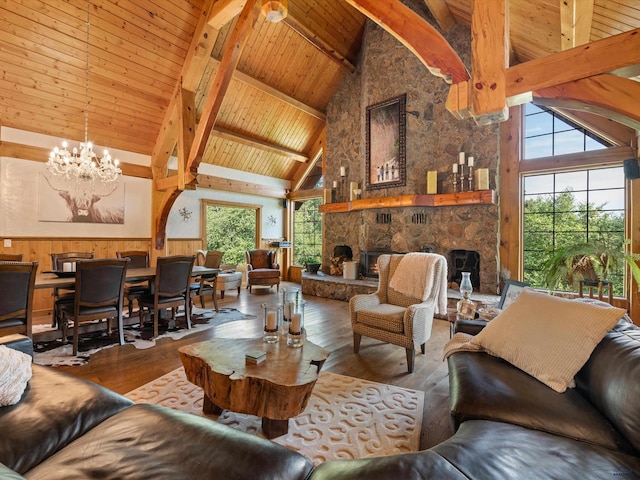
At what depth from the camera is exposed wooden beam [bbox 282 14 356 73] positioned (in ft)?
17.2

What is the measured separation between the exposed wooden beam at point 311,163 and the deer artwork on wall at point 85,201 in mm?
4318

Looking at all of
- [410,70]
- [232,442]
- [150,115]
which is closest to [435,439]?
[232,442]

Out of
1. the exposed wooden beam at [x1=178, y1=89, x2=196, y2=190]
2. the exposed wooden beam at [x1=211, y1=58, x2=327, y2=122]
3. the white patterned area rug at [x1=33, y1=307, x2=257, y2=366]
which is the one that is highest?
the exposed wooden beam at [x1=211, y1=58, x2=327, y2=122]

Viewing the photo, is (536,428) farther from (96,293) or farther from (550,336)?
(96,293)

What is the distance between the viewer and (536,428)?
1.23 metres

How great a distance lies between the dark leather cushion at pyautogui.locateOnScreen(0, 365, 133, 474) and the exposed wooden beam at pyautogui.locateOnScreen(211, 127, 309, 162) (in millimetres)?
5664

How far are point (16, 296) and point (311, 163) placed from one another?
6621 millimetres

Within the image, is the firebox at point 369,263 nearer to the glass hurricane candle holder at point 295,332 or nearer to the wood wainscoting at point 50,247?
the glass hurricane candle holder at point 295,332

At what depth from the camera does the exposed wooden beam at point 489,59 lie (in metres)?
2.32

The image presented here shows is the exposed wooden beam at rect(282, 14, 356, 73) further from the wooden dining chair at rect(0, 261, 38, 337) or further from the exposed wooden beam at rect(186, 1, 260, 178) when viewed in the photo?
the wooden dining chair at rect(0, 261, 38, 337)

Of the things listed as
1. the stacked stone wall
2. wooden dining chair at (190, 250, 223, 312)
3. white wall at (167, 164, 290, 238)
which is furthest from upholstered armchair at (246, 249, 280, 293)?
the stacked stone wall

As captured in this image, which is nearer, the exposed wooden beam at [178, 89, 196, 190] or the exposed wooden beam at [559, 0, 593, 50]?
the exposed wooden beam at [559, 0, 593, 50]

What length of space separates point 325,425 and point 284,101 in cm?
621

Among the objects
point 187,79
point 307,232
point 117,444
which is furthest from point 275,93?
point 117,444
